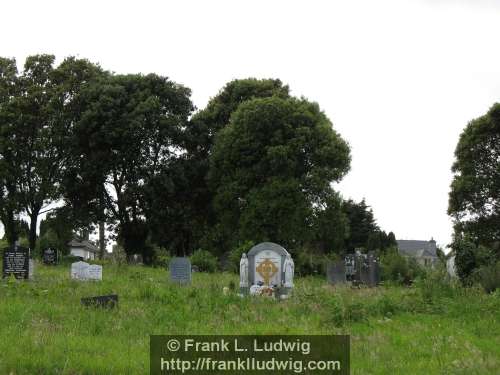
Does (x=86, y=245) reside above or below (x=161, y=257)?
above

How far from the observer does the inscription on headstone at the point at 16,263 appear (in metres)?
20.3

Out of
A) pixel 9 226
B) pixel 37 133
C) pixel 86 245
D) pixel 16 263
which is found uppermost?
pixel 37 133

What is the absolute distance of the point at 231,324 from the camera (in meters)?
11.5

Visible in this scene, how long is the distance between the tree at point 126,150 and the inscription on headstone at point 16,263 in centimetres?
1420

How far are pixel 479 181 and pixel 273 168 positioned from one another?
11.8 m

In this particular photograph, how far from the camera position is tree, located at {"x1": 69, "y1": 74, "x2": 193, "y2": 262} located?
35281 millimetres

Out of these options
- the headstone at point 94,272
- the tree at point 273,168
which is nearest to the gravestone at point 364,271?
the tree at point 273,168

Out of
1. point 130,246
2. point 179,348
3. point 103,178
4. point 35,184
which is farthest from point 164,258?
point 179,348

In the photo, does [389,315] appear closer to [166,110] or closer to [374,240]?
[166,110]

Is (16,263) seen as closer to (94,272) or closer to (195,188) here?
(94,272)

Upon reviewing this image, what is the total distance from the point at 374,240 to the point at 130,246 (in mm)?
28054

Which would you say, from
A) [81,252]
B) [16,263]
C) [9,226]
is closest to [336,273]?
[16,263]

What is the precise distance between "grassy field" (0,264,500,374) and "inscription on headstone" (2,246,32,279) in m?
2.92

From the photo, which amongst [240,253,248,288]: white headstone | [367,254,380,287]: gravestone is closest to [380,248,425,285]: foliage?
[367,254,380,287]: gravestone
